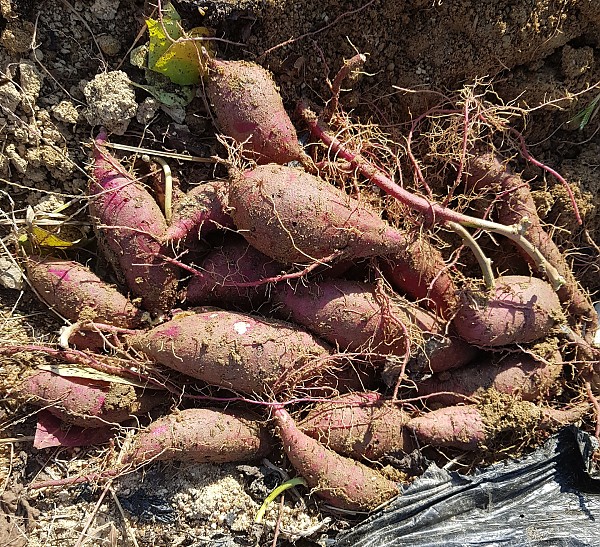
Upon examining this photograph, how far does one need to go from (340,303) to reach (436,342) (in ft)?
1.35

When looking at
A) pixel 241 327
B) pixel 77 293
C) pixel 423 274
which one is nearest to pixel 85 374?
pixel 77 293

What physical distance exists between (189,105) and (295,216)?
0.66m

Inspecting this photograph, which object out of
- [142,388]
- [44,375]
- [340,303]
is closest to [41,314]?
[44,375]

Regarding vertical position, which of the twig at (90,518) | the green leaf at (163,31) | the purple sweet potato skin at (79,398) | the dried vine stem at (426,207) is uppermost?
the green leaf at (163,31)

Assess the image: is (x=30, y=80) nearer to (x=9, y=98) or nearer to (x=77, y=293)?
(x=9, y=98)

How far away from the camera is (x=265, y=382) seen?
5.89 feet

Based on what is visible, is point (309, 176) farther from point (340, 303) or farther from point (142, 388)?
point (142, 388)

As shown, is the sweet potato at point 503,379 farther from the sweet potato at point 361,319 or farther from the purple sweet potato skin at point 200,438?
the purple sweet potato skin at point 200,438

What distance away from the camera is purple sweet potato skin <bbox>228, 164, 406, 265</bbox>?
169cm

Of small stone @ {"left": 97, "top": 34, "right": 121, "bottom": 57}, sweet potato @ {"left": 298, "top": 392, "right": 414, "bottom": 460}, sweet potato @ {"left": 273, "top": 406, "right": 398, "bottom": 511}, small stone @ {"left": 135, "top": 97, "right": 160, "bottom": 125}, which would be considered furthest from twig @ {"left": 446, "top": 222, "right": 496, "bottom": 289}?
small stone @ {"left": 97, "top": 34, "right": 121, "bottom": 57}

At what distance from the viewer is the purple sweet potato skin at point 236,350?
1.77 meters

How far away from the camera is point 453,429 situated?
1.85 metres

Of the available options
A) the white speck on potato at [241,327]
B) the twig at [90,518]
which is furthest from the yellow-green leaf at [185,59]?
the twig at [90,518]

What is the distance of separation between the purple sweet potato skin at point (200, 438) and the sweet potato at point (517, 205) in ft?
4.29
